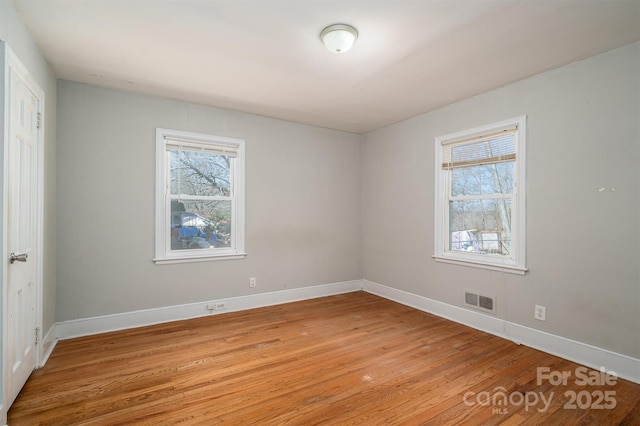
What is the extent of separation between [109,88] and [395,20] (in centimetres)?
303

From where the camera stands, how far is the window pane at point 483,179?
3350 millimetres

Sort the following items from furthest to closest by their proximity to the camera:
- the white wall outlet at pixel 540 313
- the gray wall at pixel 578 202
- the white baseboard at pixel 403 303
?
the white wall outlet at pixel 540 313, the white baseboard at pixel 403 303, the gray wall at pixel 578 202

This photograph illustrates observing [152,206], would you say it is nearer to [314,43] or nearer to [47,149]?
[47,149]

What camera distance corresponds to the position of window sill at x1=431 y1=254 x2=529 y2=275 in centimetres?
316

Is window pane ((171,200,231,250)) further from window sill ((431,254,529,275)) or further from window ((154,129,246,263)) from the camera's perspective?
window sill ((431,254,529,275))

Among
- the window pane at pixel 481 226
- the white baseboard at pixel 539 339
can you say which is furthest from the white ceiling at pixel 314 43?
the white baseboard at pixel 539 339

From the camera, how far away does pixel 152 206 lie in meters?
3.61

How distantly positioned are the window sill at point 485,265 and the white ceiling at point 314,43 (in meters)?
1.88

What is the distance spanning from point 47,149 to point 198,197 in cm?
148

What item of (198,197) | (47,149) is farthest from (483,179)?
(47,149)

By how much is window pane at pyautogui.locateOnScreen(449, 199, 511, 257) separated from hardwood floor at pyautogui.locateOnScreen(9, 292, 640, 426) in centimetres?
93

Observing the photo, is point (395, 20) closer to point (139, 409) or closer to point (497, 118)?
point (497, 118)

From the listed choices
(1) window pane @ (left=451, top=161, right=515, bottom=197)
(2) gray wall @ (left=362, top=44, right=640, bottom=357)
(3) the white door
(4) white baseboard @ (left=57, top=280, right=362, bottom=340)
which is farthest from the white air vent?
(3) the white door

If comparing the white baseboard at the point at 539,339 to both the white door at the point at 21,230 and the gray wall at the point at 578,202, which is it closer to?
the gray wall at the point at 578,202
